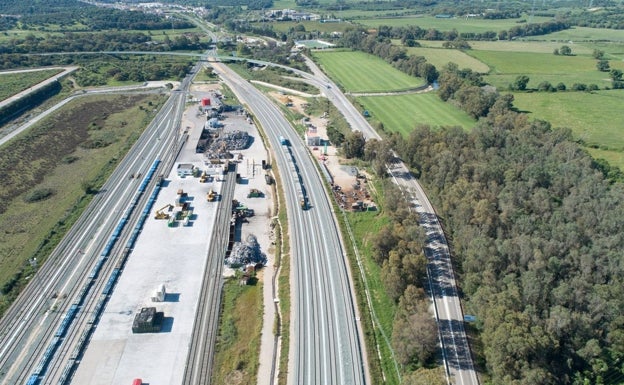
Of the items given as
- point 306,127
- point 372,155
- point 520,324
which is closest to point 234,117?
point 306,127

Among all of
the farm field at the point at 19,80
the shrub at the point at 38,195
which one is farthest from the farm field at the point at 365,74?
the farm field at the point at 19,80

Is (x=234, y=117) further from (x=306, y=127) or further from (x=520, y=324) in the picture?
(x=520, y=324)

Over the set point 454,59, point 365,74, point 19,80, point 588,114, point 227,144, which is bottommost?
point 227,144

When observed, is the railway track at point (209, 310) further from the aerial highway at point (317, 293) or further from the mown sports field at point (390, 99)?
the mown sports field at point (390, 99)

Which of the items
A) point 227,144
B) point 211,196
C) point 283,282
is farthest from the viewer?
point 227,144

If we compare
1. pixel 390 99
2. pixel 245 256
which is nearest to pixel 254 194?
pixel 245 256

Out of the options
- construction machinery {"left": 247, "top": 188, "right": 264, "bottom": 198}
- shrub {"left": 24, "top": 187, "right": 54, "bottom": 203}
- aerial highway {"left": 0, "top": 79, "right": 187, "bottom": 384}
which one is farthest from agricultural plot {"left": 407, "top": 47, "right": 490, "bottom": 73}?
shrub {"left": 24, "top": 187, "right": 54, "bottom": 203}

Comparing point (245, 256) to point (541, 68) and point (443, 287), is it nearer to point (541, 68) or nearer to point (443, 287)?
point (443, 287)
